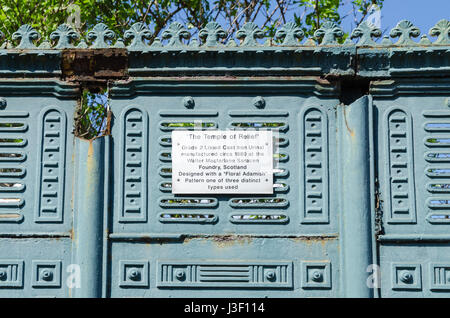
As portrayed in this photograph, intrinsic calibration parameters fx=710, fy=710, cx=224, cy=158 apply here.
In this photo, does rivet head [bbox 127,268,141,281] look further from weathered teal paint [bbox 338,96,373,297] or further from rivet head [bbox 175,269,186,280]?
weathered teal paint [bbox 338,96,373,297]

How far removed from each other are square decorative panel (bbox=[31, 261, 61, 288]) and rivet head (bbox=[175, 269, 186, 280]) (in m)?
0.98

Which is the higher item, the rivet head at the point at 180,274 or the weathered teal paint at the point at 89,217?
the weathered teal paint at the point at 89,217

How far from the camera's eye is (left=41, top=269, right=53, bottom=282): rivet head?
5848 mm

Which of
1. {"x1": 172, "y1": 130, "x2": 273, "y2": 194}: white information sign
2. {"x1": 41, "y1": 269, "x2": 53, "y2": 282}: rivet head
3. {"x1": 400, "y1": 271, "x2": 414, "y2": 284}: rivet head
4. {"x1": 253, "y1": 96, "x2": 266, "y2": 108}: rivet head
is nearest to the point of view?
{"x1": 400, "y1": 271, "x2": 414, "y2": 284}: rivet head

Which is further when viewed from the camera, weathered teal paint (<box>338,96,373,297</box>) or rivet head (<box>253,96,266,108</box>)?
rivet head (<box>253,96,266,108</box>)

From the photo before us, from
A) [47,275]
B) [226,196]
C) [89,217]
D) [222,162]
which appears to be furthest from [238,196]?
[47,275]

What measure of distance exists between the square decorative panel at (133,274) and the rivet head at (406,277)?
81.7 inches

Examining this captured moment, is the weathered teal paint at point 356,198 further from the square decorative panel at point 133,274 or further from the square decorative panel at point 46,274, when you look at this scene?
the square decorative panel at point 46,274

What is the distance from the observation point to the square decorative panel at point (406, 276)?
5730 millimetres

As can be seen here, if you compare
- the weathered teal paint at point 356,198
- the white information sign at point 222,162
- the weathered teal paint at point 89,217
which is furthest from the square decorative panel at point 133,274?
the weathered teal paint at point 356,198

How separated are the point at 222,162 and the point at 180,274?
3.28ft

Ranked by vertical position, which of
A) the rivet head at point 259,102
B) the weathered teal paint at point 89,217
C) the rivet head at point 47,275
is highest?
the rivet head at point 259,102

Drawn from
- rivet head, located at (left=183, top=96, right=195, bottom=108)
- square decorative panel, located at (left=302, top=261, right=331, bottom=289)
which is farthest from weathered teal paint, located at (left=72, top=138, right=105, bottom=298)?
square decorative panel, located at (left=302, top=261, right=331, bottom=289)
